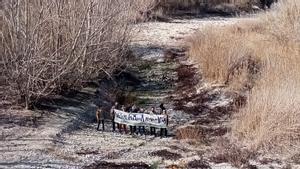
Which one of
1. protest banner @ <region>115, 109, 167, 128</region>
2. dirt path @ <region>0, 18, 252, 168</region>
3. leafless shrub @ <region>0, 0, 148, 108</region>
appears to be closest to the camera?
dirt path @ <region>0, 18, 252, 168</region>

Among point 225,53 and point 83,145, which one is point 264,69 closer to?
point 225,53

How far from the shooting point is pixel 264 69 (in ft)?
57.9

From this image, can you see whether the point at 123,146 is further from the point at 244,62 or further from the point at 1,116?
the point at 244,62

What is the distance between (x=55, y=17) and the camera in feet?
51.4

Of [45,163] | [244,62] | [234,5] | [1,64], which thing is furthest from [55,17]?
[234,5]

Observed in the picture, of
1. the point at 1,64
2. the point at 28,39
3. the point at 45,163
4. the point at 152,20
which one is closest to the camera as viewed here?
the point at 45,163

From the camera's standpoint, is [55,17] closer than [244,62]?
Yes

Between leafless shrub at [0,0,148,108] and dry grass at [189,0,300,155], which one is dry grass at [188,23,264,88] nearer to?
dry grass at [189,0,300,155]

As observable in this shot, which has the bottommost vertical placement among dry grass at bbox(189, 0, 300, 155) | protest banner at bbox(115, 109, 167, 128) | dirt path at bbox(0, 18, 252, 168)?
dirt path at bbox(0, 18, 252, 168)

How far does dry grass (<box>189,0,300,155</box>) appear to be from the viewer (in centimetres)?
1334

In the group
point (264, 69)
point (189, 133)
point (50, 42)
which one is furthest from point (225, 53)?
point (50, 42)

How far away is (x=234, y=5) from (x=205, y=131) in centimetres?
2566

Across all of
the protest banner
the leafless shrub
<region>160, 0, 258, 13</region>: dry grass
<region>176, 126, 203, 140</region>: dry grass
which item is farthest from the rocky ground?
<region>160, 0, 258, 13</region>: dry grass

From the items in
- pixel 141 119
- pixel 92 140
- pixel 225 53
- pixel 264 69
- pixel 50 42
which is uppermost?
pixel 50 42
